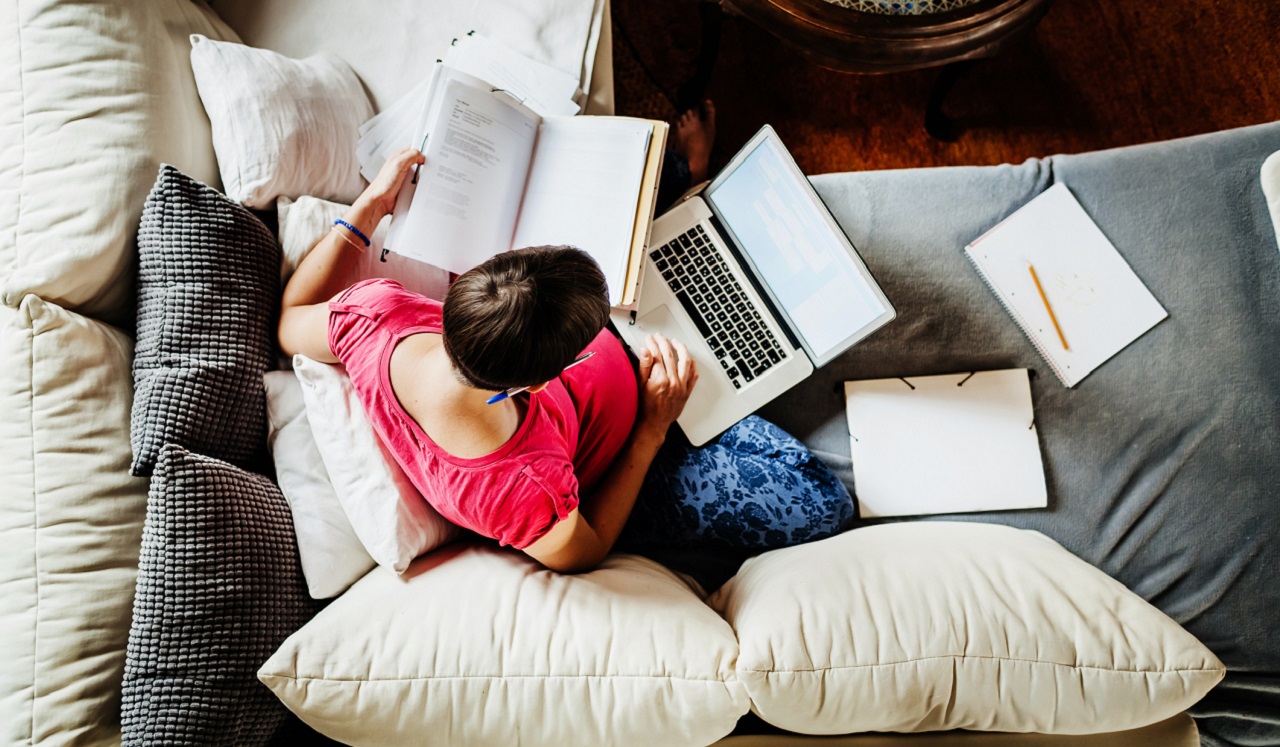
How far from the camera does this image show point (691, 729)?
0.91 m

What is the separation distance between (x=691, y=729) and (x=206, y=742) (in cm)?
63

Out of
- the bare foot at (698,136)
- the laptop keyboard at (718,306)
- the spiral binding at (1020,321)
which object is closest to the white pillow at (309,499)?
the laptop keyboard at (718,306)

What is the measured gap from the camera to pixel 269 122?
1153 millimetres

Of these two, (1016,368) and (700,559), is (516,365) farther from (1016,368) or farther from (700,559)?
(1016,368)

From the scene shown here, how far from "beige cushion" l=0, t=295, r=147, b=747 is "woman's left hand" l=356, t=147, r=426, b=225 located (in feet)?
1.46

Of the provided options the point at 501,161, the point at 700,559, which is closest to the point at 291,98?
the point at 501,161

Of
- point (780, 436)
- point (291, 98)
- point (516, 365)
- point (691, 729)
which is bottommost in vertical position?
point (691, 729)

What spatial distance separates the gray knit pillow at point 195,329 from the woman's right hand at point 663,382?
62 centimetres

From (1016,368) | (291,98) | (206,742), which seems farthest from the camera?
(1016,368)

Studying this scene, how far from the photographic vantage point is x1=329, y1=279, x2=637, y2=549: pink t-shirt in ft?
3.02

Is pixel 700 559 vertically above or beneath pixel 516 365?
beneath

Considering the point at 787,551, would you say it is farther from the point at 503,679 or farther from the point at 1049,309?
the point at 1049,309

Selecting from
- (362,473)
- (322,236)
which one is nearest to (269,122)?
(322,236)

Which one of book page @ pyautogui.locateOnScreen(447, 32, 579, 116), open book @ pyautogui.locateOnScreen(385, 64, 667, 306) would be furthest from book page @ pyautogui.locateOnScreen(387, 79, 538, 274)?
book page @ pyautogui.locateOnScreen(447, 32, 579, 116)
